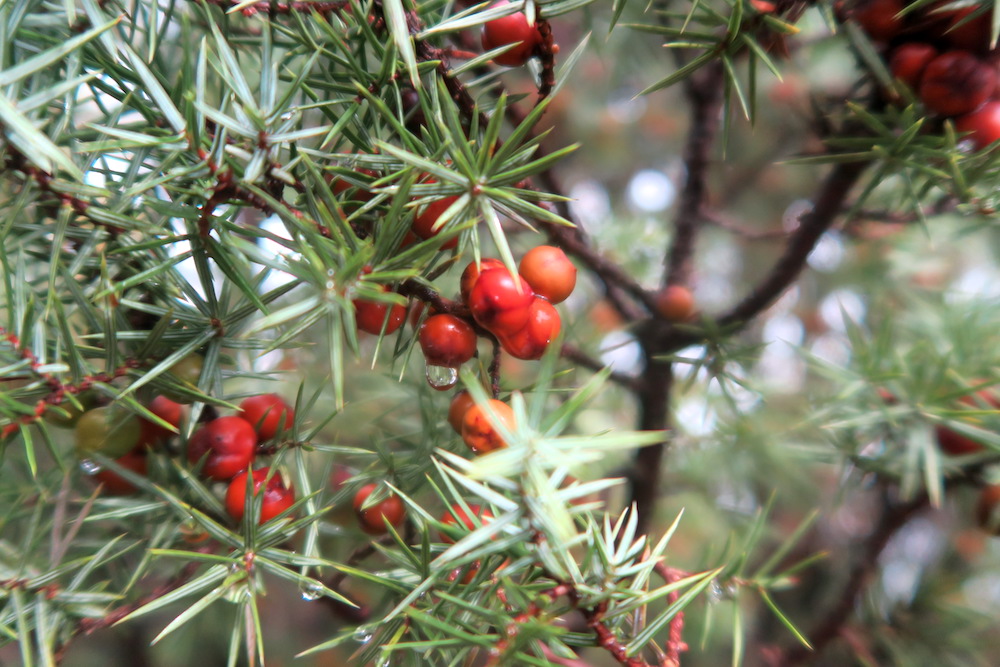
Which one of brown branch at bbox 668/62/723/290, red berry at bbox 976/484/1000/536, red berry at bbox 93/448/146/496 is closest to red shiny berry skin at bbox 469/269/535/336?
red berry at bbox 93/448/146/496

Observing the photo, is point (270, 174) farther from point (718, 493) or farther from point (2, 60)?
point (718, 493)

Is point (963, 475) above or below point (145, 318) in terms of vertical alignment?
below

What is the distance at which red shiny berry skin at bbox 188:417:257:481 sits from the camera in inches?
12.0

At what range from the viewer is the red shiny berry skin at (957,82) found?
12.1 inches

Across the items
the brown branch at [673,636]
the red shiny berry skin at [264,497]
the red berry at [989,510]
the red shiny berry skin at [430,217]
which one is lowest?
the red berry at [989,510]

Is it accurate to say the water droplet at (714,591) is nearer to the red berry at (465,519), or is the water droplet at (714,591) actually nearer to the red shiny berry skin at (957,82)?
the red berry at (465,519)

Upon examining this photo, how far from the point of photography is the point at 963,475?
483 mm

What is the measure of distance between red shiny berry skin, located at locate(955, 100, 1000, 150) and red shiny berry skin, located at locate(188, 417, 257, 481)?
0.37 metres

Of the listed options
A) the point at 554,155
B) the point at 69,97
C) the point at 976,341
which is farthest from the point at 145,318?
the point at 976,341

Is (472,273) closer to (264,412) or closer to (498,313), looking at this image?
(498,313)

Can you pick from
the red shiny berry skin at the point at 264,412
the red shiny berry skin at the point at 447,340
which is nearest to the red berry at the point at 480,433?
the red shiny berry skin at the point at 447,340

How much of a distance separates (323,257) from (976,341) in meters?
0.51

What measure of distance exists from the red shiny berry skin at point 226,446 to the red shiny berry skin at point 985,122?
0.37 m

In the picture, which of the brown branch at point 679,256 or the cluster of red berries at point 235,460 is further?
the brown branch at point 679,256
